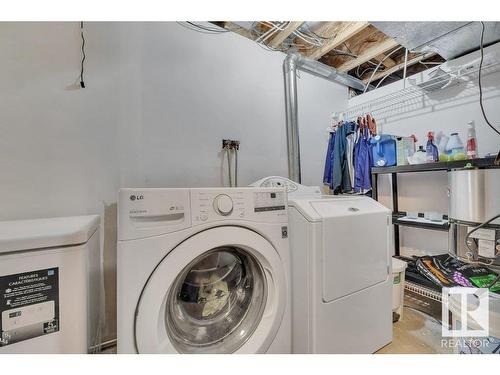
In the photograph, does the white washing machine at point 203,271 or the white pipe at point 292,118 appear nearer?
the white washing machine at point 203,271

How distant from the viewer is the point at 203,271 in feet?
3.06

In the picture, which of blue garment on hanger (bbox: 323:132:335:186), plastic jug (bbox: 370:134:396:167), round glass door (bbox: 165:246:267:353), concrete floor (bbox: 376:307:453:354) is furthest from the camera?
blue garment on hanger (bbox: 323:132:335:186)

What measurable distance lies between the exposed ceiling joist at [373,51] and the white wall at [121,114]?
730mm

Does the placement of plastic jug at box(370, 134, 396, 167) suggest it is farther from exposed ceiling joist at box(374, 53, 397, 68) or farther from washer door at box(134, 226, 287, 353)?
washer door at box(134, 226, 287, 353)

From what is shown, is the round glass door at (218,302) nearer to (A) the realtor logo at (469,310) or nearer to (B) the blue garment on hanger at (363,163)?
(A) the realtor logo at (469,310)

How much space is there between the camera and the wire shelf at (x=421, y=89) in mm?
1533

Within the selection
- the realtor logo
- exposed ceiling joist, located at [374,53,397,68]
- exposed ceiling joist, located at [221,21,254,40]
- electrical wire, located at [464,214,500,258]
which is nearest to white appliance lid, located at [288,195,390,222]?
electrical wire, located at [464,214,500,258]

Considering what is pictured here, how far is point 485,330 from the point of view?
958 millimetres

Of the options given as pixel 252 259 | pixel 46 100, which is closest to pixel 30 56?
pixel 46 100

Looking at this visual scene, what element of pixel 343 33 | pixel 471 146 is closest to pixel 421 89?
pixel 471 146

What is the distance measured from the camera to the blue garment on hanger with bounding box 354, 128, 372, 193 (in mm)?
1883

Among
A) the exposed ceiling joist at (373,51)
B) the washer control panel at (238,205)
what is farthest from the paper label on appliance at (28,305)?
the exposed ceiling joist at (373,51)

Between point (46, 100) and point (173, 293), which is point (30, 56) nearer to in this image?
point (46, 100)
